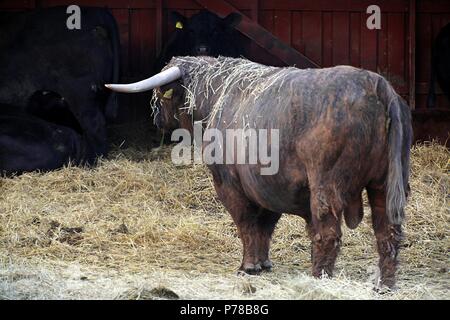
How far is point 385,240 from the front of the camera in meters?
6.07

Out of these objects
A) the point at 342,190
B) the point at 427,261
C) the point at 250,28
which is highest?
the point at 250,28

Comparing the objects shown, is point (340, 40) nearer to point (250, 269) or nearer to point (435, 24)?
point (435, 24)

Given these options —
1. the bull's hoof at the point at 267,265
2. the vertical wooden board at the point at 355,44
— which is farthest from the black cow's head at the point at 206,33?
the bull's hoof at the point at 267,265

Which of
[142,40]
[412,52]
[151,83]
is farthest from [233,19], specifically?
[151,83]

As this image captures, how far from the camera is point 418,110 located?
37.1 feet

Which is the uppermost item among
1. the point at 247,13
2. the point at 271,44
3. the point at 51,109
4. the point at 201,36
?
the point at 247,13

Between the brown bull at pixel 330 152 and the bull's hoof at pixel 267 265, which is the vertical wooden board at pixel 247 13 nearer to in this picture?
the brown bull at pixel 330 152

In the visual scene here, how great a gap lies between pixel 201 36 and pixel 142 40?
0.98 meters

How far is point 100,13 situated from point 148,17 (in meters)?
0.94

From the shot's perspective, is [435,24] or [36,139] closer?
[36,139]

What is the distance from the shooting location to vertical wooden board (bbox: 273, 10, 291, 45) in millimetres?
12422
